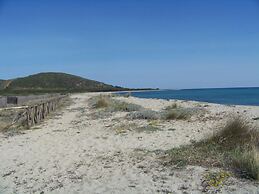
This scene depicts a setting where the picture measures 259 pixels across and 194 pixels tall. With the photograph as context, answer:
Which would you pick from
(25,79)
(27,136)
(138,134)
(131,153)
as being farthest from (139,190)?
(25,79)

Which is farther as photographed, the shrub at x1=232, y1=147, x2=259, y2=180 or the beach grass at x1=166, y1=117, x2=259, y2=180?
the beach grass at x1=166, y1=117, x2=259, y2=180

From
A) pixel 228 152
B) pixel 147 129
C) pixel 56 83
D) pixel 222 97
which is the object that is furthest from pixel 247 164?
pixel 56 83

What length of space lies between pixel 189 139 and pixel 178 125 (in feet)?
9.88

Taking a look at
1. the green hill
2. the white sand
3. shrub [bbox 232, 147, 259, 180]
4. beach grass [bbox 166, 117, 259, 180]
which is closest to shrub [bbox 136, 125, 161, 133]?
the white sand

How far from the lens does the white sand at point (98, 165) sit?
18.6ft

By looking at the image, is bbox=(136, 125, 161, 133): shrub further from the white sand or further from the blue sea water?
the blue sea water

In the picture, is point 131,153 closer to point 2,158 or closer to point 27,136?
point 2,158

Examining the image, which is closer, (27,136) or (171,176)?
(171,176)

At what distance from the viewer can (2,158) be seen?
8.38m

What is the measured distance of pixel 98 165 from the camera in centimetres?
711

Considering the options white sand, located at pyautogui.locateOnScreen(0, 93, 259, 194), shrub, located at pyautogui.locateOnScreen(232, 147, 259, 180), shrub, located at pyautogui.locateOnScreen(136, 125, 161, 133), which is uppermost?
shrub, located at pyautogui.locateOnScreen(232, 147, 259, 180)

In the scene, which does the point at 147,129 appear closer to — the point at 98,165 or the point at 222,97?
the point at 98,165

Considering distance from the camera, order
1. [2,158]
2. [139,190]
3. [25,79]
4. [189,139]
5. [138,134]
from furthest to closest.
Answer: [25,79]
[138,134]
[189,139]
[2,158]
[139,190]

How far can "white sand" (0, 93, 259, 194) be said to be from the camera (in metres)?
5.67
